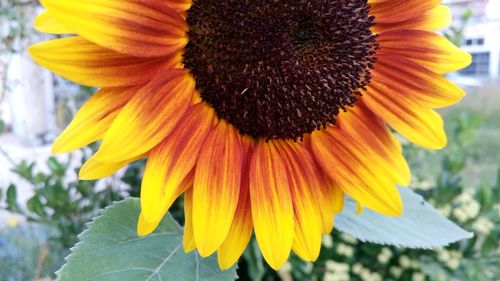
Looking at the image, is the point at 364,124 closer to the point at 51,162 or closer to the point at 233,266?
the point at 233,266

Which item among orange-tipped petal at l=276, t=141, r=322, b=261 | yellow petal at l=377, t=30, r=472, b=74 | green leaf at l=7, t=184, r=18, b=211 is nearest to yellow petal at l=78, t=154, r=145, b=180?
orange-tipped petal at l=276, t=141, r=322, b=261

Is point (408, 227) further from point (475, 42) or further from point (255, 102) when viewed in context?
point (475, 42)

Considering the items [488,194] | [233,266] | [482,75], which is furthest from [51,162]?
[482,75]

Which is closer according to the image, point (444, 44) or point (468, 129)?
point (444, 44)

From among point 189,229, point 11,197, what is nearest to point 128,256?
point 189,229

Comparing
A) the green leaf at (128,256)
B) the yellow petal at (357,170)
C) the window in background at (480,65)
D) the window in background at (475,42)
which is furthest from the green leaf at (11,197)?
the window in background at (480,65)

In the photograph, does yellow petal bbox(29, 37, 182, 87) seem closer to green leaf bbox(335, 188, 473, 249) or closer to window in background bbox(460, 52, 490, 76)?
green leaf bbox(335, 188, 473, 249)
